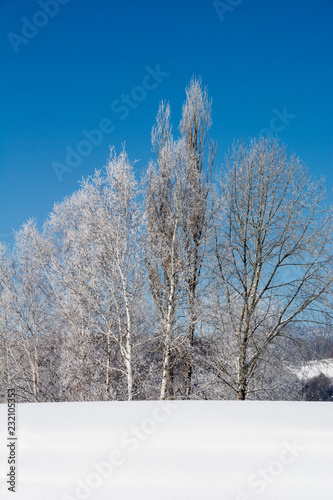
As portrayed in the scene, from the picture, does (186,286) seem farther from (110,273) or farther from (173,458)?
(173,458)

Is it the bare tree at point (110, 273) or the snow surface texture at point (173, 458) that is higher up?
the bare tree at point (110, 273)

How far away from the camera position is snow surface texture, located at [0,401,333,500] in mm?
2023

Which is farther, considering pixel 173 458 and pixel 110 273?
pixel 110 273

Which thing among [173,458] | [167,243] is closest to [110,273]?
[167,243]

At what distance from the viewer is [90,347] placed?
28.9 ft

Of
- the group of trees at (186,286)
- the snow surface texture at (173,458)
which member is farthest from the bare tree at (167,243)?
the snow surface texture at (173,458)

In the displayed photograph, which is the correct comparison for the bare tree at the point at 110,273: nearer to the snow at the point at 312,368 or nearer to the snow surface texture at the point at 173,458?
the snow at the point at 312,368

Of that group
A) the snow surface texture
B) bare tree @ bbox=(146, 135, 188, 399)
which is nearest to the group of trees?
bare tree @ bbox=(146, 135, 188, 399)

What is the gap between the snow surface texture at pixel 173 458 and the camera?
2023 mm

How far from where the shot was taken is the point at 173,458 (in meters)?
2.20

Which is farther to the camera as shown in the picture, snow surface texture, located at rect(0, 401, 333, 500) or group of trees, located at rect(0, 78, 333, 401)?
group of trees, located at rect(0, 78, 333, 401)

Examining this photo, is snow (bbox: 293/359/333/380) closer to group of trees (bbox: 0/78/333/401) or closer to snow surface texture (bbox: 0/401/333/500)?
group of trees (bbox: 0/78/333/401)

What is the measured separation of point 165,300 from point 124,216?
1.79 meters

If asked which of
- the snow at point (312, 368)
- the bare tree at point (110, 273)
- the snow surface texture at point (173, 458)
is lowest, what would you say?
the snow surface texture at point (173, 458)
